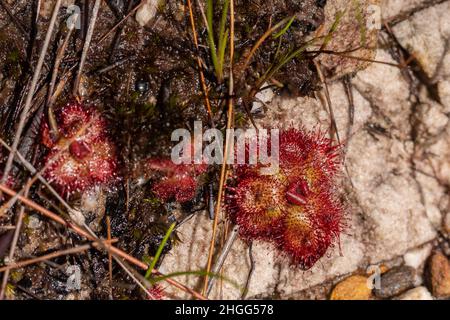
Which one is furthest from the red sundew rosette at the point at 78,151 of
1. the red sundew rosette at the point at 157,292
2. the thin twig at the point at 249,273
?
the thin twig at the point at 249,273

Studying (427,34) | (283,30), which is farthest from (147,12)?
(427,34)

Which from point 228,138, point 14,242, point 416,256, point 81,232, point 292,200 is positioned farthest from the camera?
point 416,256

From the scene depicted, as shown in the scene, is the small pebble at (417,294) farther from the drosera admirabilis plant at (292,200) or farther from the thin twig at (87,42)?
the thin twig at (87,42)

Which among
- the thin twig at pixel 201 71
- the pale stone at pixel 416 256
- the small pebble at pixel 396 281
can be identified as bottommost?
the small pebble at pixel 396 281

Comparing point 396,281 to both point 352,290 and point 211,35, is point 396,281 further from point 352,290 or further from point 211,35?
point 211,35

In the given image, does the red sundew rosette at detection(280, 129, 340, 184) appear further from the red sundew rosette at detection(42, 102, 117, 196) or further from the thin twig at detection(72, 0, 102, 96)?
the thin twig at detection(72, 0, 102, 96)
